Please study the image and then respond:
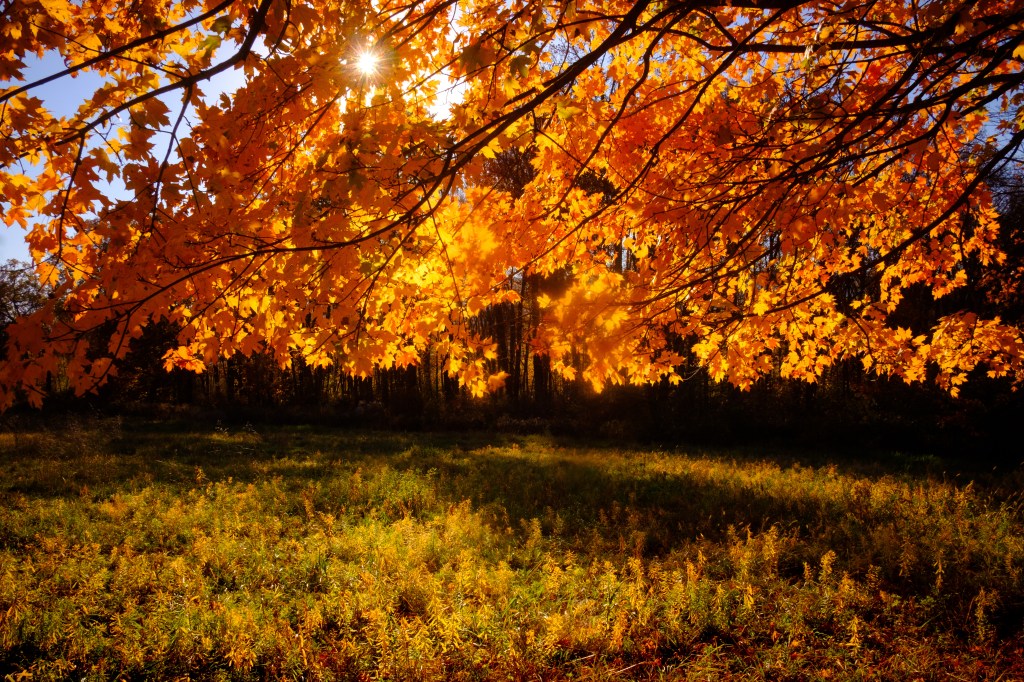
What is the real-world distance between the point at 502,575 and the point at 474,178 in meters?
3.81

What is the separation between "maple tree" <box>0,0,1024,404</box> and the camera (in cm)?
253

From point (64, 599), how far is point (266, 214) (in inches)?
168

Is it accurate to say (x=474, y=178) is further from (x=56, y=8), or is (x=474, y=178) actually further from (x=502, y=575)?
(x=502, y=575)

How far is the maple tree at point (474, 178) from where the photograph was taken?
253 centimetres

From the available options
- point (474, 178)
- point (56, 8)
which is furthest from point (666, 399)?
point (56, 8)

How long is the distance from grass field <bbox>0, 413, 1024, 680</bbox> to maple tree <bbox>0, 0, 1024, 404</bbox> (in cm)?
207

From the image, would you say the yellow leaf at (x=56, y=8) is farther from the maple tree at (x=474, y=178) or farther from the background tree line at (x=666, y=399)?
the background tree line at (x=666, y=399)

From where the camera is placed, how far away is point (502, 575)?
5.45 meters

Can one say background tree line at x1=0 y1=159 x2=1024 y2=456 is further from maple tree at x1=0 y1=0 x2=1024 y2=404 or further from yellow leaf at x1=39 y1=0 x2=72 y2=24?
yellow leaf at x1=39 y1=0 x2=72 y2=24

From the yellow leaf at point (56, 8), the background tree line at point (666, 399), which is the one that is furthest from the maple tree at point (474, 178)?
the background tree line at point (666, 399)

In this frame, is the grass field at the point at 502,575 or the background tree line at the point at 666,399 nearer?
the grass field at the point at 502,575

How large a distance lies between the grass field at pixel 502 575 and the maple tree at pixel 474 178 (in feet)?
6.80

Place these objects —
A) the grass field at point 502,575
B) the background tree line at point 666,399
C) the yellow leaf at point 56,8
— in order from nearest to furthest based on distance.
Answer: the yellow leaf at point 56,8 → the grass field at point 502,575 → the background tree line at point 666,399

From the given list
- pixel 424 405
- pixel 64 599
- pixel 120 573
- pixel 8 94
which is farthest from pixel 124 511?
pixel 424 405
